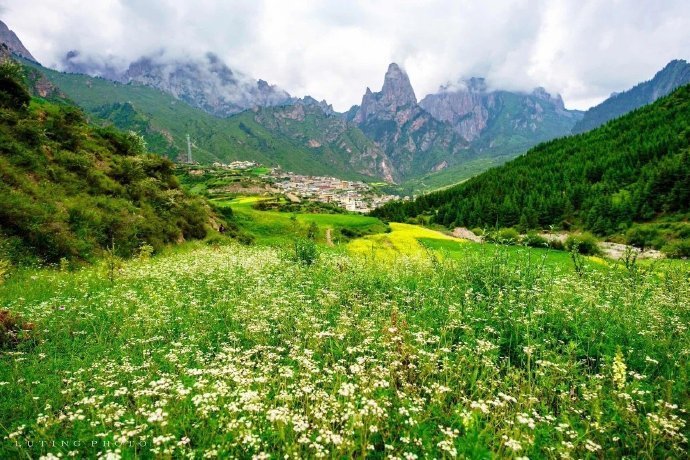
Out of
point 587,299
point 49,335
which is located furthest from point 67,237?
point 587,299

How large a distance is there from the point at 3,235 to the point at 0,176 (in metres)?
6.28

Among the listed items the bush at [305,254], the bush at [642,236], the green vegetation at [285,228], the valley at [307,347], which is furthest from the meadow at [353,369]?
the bush at [642,236]

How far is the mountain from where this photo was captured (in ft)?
281

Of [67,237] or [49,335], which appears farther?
→ [67,237]

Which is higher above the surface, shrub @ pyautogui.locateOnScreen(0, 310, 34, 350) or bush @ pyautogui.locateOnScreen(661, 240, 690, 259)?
shrub @ pyautogui.locateOnScreen(0, 310, 34, 350)

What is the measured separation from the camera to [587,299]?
10.1 meters

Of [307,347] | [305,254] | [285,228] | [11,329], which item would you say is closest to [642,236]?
[285,228]

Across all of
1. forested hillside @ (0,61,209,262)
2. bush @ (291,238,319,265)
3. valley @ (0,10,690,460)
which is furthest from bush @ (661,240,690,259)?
forested hillside @ (0,61,209,262)

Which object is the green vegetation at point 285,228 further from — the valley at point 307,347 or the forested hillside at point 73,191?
the valley at point 307,347

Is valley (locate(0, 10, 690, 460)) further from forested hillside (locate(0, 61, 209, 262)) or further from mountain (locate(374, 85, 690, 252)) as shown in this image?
mountain (locate(374, 85, 690, 252))

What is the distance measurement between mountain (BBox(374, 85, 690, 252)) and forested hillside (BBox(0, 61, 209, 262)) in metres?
77.2

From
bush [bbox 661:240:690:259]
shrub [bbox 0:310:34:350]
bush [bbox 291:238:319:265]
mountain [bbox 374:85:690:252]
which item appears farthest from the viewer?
mountain [bbox 374:85:690:252]

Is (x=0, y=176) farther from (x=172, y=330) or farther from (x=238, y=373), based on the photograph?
(x=238, y=373)

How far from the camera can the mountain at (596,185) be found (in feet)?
281
